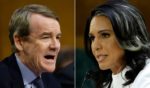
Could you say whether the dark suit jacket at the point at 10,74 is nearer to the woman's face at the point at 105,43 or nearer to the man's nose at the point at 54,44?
the man's nose at the point at 54,44

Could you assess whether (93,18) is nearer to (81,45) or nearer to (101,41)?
(101,41)

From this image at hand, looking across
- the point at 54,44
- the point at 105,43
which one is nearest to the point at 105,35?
the point at 105,43

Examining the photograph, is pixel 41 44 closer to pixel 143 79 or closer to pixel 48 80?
pixel 48 80

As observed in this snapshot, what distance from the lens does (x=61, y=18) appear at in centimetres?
292

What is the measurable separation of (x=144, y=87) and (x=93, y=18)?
1.12ft

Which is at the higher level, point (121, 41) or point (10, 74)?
point (121, 41)

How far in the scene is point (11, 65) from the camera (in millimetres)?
1537

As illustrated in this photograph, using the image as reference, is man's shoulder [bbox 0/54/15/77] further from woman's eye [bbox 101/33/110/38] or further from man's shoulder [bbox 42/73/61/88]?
woman's eye [bbox 101/33/110/38]

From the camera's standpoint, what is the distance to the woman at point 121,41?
1.24 meters

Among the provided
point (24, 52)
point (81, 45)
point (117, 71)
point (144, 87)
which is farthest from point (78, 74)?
point (144, 87)

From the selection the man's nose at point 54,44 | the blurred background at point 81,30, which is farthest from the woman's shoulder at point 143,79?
the blurred background at point 81,30

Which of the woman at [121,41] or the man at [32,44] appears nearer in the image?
the woman at [121,41]

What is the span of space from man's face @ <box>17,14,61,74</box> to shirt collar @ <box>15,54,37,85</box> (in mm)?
25

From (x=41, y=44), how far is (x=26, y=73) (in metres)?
0.15
